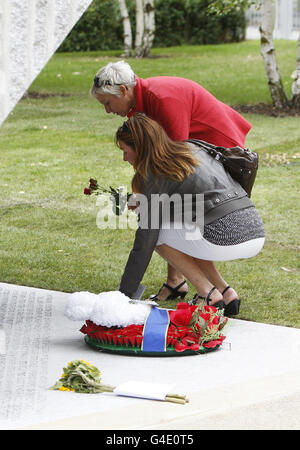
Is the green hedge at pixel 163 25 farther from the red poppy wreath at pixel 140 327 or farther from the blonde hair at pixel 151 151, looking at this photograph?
the red poppy wreath at pixel 140 327

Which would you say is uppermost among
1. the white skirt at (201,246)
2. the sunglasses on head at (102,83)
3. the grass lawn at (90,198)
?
the sunglasses on head at (102,83)

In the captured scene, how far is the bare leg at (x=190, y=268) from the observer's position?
4883 mm

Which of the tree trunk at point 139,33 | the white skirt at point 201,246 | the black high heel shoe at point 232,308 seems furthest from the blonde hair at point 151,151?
the tree trunk at point 139,33

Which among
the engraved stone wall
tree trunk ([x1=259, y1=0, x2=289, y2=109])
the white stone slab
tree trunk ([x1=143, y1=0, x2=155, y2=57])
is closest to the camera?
the white stone slab

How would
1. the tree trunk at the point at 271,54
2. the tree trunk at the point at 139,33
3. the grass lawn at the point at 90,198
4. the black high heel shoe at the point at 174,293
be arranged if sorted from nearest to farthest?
the black high heel shoe at the point at 174,293, the grass lawn at the point at 90,198, the tree trunk at the point at 271,54, the tree trunk at the point at 139,33

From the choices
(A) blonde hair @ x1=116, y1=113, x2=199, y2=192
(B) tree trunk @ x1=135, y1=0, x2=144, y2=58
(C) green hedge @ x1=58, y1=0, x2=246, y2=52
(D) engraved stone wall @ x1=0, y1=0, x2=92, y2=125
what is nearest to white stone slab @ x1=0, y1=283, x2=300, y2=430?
(A) blonde hair @ x1=116, y1=113, x2=199, y2=192

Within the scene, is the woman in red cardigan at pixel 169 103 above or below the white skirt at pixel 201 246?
above

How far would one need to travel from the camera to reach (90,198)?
9.08 m

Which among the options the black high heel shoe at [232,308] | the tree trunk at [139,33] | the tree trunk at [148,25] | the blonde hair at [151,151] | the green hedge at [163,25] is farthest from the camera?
the green hedge at [163,25]

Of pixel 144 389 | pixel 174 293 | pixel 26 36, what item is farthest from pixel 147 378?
pixel 26 36

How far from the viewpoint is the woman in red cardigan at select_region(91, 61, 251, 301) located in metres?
4.80

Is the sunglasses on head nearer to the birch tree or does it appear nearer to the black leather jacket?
the black leather jacket

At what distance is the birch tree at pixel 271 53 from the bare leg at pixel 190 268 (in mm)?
9108

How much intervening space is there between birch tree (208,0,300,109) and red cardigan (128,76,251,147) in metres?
8.66
